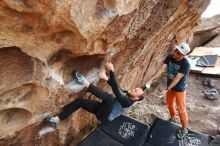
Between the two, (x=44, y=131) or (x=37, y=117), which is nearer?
(x=37, y=117)

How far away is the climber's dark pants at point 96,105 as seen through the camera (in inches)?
201

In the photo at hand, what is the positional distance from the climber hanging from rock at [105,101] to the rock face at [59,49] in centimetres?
11

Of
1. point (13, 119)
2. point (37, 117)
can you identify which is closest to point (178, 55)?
point (37, 117)

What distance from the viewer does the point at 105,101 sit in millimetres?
5293

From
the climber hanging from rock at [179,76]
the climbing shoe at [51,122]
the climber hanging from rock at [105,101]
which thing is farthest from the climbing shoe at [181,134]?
the climbing shoe at [51,122]

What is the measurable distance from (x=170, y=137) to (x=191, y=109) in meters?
1.67

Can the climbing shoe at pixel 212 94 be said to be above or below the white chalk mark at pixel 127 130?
below

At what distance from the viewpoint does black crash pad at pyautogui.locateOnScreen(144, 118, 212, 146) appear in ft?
19.5

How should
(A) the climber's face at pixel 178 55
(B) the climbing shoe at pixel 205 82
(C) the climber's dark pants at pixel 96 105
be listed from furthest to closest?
(B) the climbing shoe at pixel 205 82 < (A) the climber's face at pixel 178 55 < (C) the climber's dark pants at pixel 96 105

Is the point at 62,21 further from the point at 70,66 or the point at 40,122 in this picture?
the point at 40,122

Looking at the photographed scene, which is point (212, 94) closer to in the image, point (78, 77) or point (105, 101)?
point (105, 101)

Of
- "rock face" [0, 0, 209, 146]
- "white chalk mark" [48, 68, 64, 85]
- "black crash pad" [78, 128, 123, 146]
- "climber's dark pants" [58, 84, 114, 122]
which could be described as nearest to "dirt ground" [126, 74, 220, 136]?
"black crash pad" [78, 128, 123, 146]

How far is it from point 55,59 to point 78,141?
2003mm

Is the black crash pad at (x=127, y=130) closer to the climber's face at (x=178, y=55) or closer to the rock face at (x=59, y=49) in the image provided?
the rock face at (x=59, y=49)
